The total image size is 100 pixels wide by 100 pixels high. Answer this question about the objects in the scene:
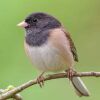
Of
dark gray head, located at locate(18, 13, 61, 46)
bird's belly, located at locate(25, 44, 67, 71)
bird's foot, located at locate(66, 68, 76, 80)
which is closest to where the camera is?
bird's foot, located at locate(66, 68, 76, 80)

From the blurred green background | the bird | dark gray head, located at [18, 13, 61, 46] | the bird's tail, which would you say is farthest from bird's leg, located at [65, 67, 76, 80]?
the blurred green background

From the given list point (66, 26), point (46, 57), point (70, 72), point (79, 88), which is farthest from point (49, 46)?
point (66, 26)

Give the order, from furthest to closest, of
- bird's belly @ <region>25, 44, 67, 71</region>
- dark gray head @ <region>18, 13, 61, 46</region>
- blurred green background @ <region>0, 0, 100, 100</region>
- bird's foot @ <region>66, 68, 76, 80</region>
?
blurred green background @ <region>0, 0, 100, 100</region>
dark gray head @ <region>18, 13, 61, 46</region>
bird's belly @ <region>25, 44, 67, 71</region>
bird's foot @ <region>66, 68, 76, 80</region>

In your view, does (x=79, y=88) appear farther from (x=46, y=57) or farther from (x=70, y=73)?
(x=46, y=57)

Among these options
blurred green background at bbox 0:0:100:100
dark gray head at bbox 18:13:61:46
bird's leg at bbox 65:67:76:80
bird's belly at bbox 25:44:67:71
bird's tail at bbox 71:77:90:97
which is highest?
dark gray head at bbox 18:13:61:46

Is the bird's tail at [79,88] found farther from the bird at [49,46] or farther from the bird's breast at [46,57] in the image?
the bird's breast at [46,57]

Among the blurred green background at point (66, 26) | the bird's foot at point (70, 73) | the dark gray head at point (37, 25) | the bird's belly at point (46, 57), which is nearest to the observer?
the bird's foot at point (70, 73)

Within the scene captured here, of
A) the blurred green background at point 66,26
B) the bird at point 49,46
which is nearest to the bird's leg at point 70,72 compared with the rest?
the bird at point 49,46

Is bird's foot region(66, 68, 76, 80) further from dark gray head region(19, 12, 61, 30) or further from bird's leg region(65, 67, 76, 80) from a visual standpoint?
dark gray head region(19, 12, 61, 30)
